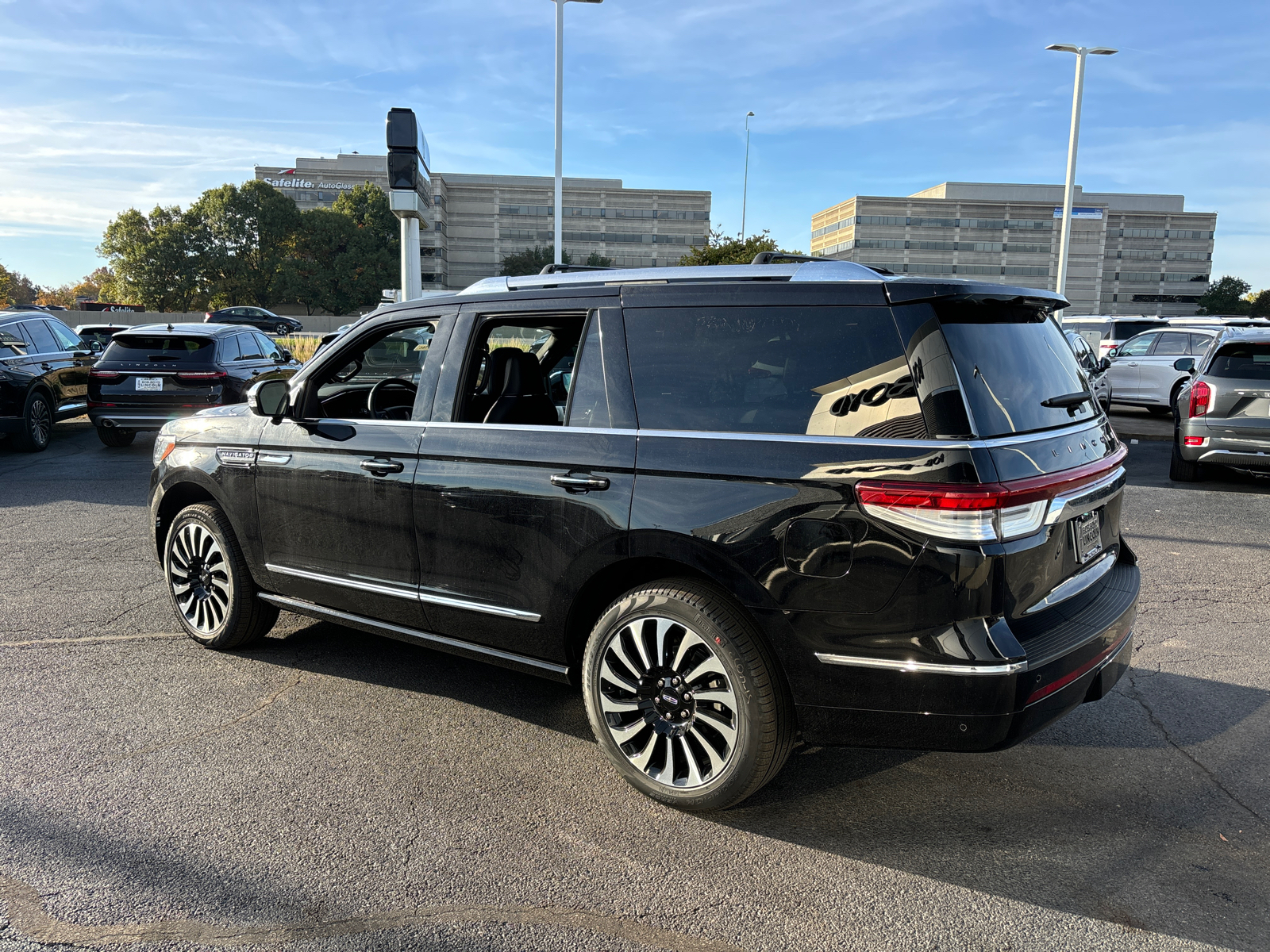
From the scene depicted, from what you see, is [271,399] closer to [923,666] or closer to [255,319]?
[923,666]

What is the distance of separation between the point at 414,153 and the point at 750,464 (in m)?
14.9

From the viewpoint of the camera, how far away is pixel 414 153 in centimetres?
1598

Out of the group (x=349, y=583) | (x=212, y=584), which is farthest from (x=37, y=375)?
(x=349, y=583)

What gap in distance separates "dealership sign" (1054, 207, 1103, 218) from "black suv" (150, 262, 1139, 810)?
123m

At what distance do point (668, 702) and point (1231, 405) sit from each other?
915 centimetres

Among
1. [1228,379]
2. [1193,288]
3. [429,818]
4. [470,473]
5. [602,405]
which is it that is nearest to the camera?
[429,818]

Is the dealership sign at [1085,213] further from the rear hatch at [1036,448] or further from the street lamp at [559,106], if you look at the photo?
the rear hatch at [1036,448]

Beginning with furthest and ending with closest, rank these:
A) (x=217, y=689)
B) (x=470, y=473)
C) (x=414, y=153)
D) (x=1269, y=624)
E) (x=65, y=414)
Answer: (x=414, y=153) → (x=65, y=414) → (x=1269, y=624) → (x=217, y=689) → (x=470, y=473)

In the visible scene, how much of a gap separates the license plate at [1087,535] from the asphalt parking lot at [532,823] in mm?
922

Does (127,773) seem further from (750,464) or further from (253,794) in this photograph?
(750,464)

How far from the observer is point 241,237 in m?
93.6

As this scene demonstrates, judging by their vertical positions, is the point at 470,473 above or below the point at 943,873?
above

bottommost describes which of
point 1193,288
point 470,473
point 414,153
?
point 470,473

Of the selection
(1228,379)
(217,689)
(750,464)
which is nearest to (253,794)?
(217,689)
